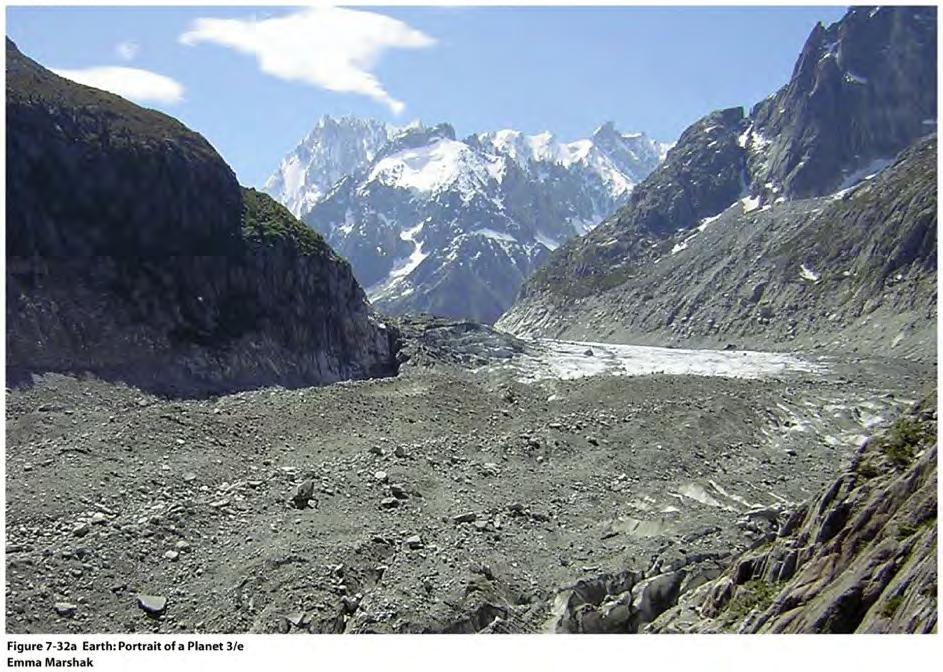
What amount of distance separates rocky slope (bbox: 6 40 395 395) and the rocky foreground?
5.10 metres

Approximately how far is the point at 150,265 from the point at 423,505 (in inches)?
1405

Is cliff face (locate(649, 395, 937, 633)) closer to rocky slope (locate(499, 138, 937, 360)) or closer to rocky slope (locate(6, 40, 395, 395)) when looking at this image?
rocky slope (locate(6, 40, 395, 395))

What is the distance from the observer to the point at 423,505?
3541cm

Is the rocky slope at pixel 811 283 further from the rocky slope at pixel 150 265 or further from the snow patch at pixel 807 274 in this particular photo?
the rocky slope at pixel 150 265

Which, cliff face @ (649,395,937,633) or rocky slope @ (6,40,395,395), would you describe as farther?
rocky slope @ (6,40,395,395)

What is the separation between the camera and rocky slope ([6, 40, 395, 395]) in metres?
56.2

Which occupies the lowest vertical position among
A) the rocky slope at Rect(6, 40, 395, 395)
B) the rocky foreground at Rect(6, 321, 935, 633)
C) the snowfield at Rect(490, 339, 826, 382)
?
the rocky foreground at Rect(6, 321, 935, 633)

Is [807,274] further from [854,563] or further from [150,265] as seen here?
[854,563]

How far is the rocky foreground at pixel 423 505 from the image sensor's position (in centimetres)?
2497

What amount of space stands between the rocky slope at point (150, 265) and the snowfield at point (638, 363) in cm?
1333

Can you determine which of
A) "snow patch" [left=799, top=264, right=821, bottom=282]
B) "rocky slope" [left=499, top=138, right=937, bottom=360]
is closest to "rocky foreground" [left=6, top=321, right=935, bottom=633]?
"rocky slope" [left=499, top=138, right=937, bottom=360]

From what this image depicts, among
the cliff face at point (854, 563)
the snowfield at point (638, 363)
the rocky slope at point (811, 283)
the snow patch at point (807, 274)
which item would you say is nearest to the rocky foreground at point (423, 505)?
the cliff face at point (854, 563)

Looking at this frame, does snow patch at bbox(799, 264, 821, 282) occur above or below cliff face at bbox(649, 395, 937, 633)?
above

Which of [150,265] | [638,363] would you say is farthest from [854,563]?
[638,363]
